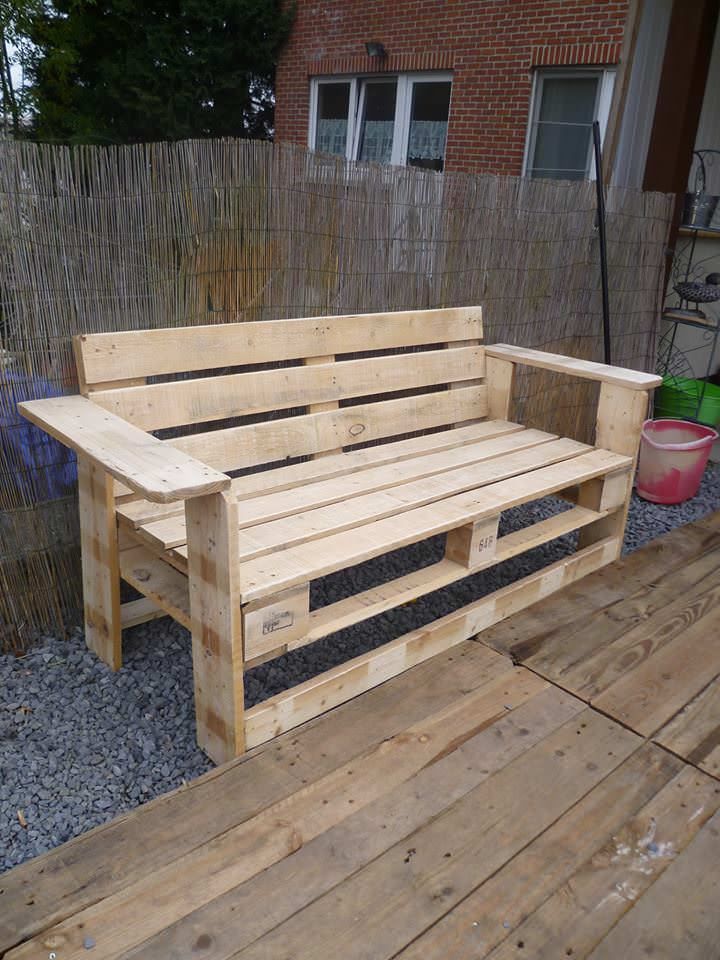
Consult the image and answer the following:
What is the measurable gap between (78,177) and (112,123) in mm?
8492

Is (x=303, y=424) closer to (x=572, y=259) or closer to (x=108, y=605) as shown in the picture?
(x=108, y=605)

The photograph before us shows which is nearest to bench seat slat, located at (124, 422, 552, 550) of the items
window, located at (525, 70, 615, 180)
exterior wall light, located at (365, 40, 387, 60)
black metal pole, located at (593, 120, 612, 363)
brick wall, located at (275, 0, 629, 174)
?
black metal pole, located at (593, 120, 612, 363)

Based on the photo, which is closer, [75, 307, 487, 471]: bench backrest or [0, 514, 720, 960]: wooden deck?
[0, 514, 720, 960]: wooden deck

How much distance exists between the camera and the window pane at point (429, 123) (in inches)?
308

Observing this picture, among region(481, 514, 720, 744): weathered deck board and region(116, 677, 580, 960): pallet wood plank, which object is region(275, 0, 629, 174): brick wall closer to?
region(481, 514, 720, 744): weathered deck board

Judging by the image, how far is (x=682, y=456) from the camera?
11.6 feet

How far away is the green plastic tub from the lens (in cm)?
431

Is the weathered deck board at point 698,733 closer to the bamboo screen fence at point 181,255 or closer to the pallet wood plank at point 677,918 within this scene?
the pallet wood plank at point 677,918

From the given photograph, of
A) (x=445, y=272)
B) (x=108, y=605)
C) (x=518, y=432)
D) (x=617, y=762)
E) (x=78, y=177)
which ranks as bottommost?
(x=617, y=762)

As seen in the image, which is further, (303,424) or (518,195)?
(518,195)

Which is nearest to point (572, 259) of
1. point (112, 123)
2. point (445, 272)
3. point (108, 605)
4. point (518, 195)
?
point (518, 195)

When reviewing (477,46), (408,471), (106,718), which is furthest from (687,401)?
(477,46)

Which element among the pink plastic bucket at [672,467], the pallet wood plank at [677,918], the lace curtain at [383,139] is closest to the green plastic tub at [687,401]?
the pink plastic bucket at [672,467]

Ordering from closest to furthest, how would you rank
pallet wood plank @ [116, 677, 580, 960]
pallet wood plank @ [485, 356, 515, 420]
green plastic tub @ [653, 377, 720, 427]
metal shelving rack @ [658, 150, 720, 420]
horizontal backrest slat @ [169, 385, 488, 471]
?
1. pallet wood plank @ [116, 677, 580, 960]
2. horizontal backrest slat @ [169, 385, 488, 471]
3. pallet wood plank @ [485, 356, 515, 420]
4. green plastic tub @ [653, 377, 720, 427]
5. metal shelving rack @ [658, 150, 720, 420]
